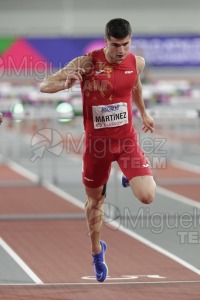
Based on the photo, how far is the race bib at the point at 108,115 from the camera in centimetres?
873

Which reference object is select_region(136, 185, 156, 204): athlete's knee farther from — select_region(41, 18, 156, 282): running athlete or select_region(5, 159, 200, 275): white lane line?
select_region(5, 159, 200, 275): white lane line

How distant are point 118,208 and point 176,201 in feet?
6.81

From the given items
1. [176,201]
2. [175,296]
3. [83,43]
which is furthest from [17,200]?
[175,296]

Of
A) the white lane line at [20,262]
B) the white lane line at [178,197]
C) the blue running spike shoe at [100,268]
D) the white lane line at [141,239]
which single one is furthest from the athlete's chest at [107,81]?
the white lane line at [178,197]

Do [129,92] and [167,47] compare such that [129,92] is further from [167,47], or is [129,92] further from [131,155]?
[167,47]

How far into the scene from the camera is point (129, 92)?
8.91 meters

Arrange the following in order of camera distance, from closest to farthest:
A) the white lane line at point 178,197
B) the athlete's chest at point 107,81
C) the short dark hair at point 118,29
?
the short dark hair at point 118,29, the athlete's chest at point 107,81, the white lane line at point 178,197

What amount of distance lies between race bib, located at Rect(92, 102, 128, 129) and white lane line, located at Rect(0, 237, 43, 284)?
155 centimetres

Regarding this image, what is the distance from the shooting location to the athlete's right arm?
26.7 feet

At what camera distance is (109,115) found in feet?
28.6

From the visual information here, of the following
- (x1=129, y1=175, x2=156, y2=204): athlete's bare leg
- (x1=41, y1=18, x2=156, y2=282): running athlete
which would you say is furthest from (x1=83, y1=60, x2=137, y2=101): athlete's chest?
(x1=129, y1=175, x2=156, y2=204): athlete's bare leg

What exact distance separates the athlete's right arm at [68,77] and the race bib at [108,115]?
350mm

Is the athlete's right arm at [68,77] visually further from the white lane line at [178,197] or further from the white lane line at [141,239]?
the white lane line at [178,197]

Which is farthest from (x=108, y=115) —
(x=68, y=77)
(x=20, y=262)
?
(x=20, y=262)
